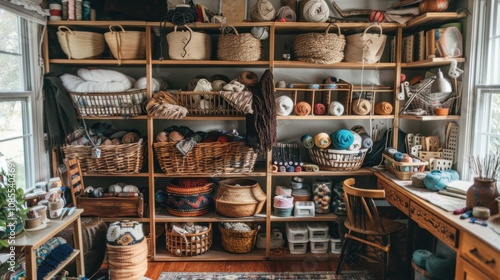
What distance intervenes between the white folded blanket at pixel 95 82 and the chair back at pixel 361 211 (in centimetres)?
191

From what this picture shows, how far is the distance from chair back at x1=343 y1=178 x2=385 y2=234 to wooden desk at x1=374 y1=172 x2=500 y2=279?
272 millimetres

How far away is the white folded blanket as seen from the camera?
302 centimetres

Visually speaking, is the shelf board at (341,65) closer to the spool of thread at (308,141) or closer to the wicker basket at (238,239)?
the spool of thread at (308,141)

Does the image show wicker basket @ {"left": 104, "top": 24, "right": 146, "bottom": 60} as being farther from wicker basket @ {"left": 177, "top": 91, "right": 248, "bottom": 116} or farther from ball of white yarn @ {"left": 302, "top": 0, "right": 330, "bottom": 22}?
ball of white yarn @ {"left": 302, "top": 0, "right": 330, "bottom": 22}

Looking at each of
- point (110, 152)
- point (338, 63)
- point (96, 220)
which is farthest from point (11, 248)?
point (338, 63)

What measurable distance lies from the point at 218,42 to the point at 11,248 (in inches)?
80.4

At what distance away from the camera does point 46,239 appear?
1.98m

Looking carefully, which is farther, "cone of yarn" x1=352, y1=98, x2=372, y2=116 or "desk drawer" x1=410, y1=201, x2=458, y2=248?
"cone of yarn" x1=352, y1=98, x2=372, y2=116

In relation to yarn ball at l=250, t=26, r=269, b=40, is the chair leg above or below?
below

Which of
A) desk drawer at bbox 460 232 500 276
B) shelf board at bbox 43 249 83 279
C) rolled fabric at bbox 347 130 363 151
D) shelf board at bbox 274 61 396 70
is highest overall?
shelf board at bbox 274 61 396 70

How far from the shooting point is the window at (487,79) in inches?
103

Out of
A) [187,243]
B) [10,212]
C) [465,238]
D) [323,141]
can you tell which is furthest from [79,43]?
[465,238]

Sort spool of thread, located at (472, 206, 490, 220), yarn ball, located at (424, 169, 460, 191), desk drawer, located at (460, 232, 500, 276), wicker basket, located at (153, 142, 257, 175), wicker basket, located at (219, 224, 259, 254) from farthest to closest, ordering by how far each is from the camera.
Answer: wicker basket, located at (219, 224, 259, 254)
wicker basket, located at (153, 142, 257, 175)
yarn ball, located at (424, 169, 460, 191)
spool of thread, located at (472, 206, 490, 220)
desk drawer, located at (460, 232, 500, 276)

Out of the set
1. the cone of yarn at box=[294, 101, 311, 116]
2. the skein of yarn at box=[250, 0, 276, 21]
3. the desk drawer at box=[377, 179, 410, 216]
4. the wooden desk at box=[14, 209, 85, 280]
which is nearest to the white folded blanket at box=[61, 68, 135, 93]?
the wooden desk at box=[14, 209, 85, 280]
